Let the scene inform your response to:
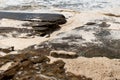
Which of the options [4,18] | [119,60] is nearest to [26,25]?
[4,18]

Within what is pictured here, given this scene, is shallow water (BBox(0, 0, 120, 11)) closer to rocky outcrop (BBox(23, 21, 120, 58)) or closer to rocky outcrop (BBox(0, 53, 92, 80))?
rocky outcrop (BBox(23, 21, 120, 58))

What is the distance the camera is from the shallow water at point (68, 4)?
12750 mm

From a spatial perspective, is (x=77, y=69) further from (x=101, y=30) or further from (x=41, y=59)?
(x=101, y=30)

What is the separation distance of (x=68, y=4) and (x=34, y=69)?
7.85 meters

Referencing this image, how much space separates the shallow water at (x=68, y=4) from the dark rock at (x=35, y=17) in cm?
144

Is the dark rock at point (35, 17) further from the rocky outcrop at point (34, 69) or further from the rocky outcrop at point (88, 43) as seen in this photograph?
the rocky outcrop at point (34, 69)

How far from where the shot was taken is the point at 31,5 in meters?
13.4

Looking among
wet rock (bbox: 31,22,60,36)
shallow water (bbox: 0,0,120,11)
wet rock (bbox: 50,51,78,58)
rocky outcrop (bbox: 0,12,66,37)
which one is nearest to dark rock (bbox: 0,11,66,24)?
rocky outcrop (bbox: 0,12,66,37)

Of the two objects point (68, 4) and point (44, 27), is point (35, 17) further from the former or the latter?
point (68, 4)

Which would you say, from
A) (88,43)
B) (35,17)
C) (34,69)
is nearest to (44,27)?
(35,17)

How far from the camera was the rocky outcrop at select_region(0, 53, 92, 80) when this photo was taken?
18.1 ft

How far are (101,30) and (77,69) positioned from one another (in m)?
3.09

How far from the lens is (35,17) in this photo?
10.7 m

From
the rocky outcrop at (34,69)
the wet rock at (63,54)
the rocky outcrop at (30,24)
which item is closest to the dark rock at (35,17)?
the rocky outcrop at (30,24)
